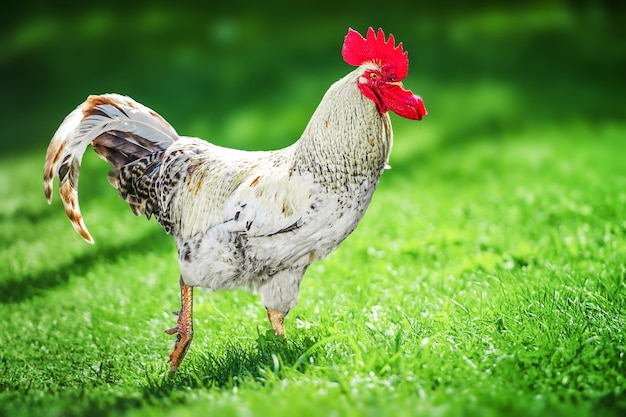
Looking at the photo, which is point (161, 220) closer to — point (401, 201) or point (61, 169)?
point (61, 169)

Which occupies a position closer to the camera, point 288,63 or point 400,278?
point 400,278

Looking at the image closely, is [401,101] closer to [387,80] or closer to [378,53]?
[387,80]

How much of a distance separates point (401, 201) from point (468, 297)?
3213 mm

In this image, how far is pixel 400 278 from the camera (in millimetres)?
5305

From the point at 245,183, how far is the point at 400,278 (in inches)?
74.8

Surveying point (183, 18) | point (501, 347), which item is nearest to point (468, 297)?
point (501, 347)

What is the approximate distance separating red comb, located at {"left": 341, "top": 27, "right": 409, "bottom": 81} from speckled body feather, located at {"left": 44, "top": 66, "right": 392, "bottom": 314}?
9 cm

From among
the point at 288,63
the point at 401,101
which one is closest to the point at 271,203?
the point at 401,101

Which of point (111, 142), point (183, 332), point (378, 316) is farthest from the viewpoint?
point (378, 316)

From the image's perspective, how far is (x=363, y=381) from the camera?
10.9 feet

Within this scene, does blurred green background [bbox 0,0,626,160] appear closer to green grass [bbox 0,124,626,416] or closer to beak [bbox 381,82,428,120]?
green grass [bbox 0,124,626,416]

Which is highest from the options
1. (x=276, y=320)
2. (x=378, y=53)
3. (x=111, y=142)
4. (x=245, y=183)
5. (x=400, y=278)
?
(x=378, y=53)

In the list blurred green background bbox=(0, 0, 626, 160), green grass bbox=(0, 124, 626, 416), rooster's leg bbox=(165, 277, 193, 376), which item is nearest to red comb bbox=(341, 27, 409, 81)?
green grass bbox=(0, 124, 626, 416)

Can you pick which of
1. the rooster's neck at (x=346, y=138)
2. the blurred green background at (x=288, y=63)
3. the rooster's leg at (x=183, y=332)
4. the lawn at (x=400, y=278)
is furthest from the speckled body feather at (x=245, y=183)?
the blurred green background at (x=288, y=63)
